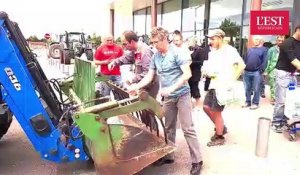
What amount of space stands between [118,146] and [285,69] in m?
3.30

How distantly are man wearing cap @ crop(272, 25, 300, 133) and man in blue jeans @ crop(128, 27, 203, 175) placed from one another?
226 cm

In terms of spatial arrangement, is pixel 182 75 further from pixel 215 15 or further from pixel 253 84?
pixel 215 15

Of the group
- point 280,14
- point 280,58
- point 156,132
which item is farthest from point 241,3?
point 156,132

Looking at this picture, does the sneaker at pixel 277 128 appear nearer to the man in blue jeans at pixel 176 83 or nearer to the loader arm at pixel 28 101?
the man in blue jeans at pixel 176 83

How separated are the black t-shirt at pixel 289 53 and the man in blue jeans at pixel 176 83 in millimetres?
2255

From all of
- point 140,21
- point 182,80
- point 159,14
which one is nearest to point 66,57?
point 159,14

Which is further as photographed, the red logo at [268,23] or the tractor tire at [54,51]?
the tractor tire at [54,51]

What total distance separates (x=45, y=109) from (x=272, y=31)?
20.4 feet

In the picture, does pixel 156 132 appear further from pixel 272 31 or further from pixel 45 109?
pixel 272 31

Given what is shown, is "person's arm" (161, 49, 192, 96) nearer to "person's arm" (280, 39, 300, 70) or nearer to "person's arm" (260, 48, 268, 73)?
"person's arm" (280, 39, 300, 70)

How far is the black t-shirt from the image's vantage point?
5.82 m

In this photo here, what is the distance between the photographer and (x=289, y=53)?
19.2 feet

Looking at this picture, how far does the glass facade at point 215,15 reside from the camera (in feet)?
45.7

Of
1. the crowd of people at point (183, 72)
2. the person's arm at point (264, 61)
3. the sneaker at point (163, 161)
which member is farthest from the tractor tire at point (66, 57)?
the sneaker at point (163, 161)
